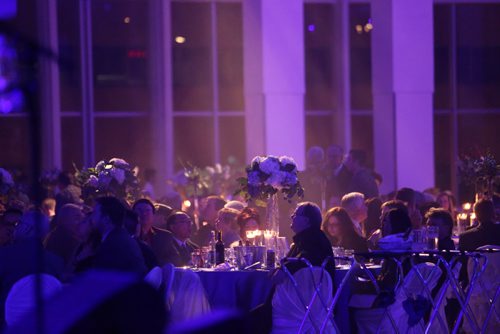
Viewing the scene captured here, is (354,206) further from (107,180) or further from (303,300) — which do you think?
(303,300)

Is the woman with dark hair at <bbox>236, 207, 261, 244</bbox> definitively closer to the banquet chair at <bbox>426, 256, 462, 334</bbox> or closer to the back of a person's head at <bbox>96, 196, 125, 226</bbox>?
the banquet chair at <bbox>426, 256, 462, 334</bbox>

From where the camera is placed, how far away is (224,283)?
6.61 m

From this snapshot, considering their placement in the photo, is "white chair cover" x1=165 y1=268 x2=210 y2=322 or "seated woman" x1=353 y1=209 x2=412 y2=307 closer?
"white chair cover" x1=165 y1=268 x2=210 y2=322

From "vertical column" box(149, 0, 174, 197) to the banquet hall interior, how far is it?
0.04 metres

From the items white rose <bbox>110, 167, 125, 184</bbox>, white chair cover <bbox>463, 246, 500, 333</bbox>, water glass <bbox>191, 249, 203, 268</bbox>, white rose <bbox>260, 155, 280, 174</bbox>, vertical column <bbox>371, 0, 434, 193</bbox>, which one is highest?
vertical column <bbox>371, 0, 434, 193</bbox>

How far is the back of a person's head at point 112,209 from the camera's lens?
574cm

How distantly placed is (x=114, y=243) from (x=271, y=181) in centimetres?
222

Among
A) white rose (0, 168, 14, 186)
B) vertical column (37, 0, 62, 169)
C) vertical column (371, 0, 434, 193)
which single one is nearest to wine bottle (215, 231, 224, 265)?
white rose (0, 168, 14, 186)

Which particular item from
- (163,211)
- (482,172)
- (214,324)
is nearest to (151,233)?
(163,211)

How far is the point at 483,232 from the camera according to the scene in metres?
7.93

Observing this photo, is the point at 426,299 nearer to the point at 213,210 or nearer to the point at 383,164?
the point at 213,210

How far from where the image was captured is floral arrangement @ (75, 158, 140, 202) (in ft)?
26.9

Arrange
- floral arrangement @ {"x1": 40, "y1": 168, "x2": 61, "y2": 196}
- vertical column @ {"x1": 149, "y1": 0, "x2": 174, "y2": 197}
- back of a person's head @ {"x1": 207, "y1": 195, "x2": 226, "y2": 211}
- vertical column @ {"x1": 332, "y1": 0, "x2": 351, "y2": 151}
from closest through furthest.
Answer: back of a person's head @ {"x1": 207, "y1": 195, "x2": 226, "y2": 211} → floral arrangement @ {"x1": 40, "y1": 168, "x2": 61, "y2": 196} → vertical column @ {"x1": 149, "y1": 0, "x2": 174, "y2": 197} → vertical column @ {"x1": 332, "y1": 0, "x2": 351, "y2": 151}

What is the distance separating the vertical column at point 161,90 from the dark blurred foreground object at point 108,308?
15476 millimetres
